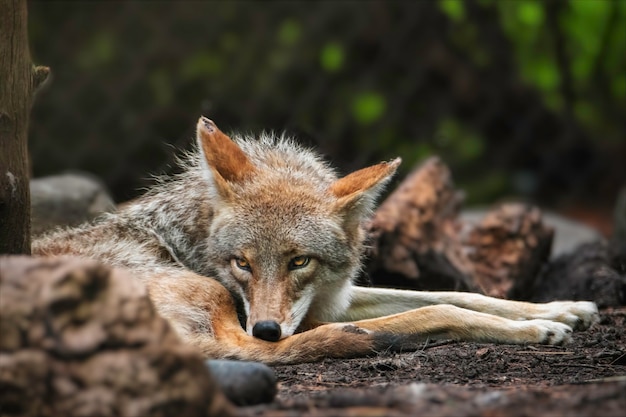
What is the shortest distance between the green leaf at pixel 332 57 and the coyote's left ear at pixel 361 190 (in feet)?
21.2

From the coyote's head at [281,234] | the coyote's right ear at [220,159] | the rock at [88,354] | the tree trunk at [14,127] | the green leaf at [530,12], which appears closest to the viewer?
the rock at [88,354]

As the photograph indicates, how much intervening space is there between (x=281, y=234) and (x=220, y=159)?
0.64m

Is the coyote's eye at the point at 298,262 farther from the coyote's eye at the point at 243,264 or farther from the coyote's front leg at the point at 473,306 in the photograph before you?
the coyote's front leg at the point at 473,306

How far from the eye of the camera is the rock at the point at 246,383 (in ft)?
9.78

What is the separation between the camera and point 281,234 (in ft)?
15.2

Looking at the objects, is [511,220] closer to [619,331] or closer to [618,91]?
[619,331]

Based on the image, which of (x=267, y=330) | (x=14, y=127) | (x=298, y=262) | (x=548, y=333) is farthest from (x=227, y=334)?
(x=548, y=333)

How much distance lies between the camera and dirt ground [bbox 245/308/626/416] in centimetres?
269

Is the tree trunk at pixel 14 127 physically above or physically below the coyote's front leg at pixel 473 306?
above

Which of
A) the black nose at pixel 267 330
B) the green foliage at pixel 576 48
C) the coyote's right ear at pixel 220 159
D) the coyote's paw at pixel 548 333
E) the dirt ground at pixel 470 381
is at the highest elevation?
→ the green foliage at pixel 576 48

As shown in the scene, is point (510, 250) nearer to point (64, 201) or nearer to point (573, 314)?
point (573, 314)

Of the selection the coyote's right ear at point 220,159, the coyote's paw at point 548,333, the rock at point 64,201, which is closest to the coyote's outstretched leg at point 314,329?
the coyote's paw at point 548,333

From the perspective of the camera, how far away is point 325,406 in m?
2.77

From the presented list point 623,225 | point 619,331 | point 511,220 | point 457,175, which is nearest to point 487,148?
point 457,175
